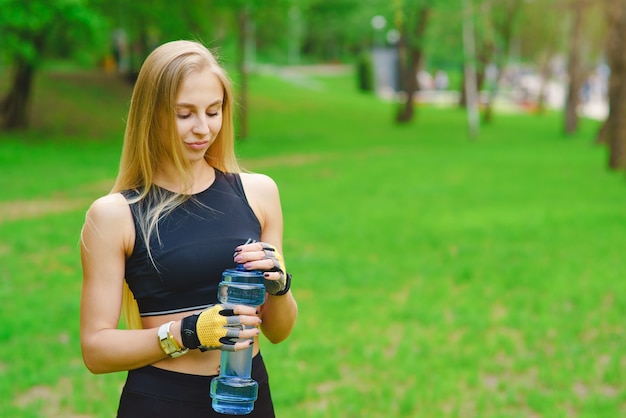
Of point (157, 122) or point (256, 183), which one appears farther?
point (256, 183)

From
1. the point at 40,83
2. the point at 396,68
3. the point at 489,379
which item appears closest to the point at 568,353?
the point at 489,379

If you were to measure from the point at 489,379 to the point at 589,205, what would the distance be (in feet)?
25.6

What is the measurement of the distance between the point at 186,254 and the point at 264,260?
26cm

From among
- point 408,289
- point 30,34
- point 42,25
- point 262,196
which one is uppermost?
point 42,25

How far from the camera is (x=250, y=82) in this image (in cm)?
4438

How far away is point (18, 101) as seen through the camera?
79.6 feet

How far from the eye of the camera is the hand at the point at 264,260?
2.19 meters

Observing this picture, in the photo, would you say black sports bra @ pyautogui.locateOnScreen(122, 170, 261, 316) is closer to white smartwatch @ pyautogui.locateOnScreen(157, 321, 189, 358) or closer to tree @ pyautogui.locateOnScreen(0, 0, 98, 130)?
white smartwatch @ pyautogui.locateOnScreen(157, 321, 189, 358)

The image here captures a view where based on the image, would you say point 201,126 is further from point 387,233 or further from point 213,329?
point 387,233

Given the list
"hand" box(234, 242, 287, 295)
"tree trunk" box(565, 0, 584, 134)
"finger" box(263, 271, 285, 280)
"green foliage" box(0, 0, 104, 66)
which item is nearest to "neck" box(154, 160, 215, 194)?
"hand" box(234, 242, 287, 295)

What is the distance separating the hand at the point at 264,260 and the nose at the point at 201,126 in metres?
0.35

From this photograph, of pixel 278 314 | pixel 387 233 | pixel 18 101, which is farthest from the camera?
pixel 18 101

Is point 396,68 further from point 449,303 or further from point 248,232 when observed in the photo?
point 248,232

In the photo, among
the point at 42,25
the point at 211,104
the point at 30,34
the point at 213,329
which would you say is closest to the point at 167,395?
the point at 213,329
